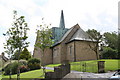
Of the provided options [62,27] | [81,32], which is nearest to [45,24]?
[81,32]

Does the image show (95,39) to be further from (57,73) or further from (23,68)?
(57,73)

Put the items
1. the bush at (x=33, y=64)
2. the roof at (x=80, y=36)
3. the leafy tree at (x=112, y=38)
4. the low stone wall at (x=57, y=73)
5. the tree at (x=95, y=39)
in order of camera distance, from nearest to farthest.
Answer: the low stone wall at (x=57, y=73), the bush at (x=33, y=64), the tree at (x=95, y=39), the roof at (x=80, y=36), the leafy tree at (x=112, y=38)

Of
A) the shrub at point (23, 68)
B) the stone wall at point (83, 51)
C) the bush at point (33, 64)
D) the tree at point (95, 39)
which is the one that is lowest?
the shrub at point (23, 68)

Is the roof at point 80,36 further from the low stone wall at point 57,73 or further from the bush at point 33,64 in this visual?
the low stone wall at point 57,73

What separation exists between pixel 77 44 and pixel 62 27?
15908 millimetres

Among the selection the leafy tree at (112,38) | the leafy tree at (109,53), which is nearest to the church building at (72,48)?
the leafy tree at (109,53)

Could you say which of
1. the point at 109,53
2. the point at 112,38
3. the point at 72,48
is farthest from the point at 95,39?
the point at 112,38

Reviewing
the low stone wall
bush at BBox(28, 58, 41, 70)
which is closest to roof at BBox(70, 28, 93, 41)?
bush at BBox(28, 58, 41, 70)

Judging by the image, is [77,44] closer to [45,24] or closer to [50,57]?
[50,57]

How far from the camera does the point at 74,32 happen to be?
38.4 meters

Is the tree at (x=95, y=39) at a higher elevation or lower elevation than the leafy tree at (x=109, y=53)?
higher

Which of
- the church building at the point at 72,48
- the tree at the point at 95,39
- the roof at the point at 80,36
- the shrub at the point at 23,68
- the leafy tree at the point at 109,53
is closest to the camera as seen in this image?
the shrub at the point at 23,68

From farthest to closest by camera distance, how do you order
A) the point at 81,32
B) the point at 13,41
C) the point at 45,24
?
the point at 81,32 → the point at 45,24 → the point at 13,41

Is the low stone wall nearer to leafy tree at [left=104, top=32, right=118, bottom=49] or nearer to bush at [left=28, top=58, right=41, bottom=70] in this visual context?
bush at [left=28, top=58, right=41, bottom=70]
